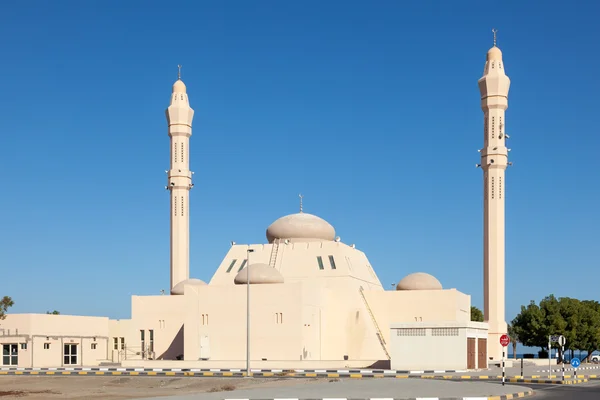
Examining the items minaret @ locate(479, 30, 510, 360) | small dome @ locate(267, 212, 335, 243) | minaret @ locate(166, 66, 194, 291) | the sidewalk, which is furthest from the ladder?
the sidewalk

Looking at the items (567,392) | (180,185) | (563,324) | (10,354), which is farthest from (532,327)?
(567,392)

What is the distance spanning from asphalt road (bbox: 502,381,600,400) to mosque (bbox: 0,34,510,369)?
1486 cm

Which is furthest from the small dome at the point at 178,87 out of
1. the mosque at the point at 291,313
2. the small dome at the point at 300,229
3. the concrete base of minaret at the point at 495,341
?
the concrete base of minaret at the point at 495,341

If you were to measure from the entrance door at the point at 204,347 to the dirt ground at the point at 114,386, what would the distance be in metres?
13.4

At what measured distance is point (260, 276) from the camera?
2037 inches

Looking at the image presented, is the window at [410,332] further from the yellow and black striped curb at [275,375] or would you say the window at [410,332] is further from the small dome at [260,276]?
the small dome at [260,276]

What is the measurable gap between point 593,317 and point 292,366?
3199cm

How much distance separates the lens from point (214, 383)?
32.6 meters

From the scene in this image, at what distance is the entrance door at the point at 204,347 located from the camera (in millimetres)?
51188

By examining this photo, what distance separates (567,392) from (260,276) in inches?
1078

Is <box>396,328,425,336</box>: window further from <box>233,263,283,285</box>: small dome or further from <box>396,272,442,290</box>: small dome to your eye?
<box>396,272,442,290</box>: small dome

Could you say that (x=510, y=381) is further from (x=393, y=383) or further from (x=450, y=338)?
(x=450, y=338)

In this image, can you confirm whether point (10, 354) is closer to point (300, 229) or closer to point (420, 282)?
point (300, 229)

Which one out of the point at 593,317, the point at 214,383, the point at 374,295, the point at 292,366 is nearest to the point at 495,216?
the point at 374,295
